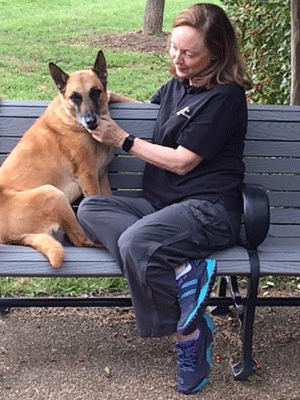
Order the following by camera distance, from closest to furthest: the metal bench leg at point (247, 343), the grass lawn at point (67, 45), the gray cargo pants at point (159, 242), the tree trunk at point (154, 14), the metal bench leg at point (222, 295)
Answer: the gray cargo pants at point (159, 242)
the metal bench leg at point (247, 343)
the metal bench leg at point (222, 295)
the grass lawn at point (67, 45)
the tree trunk at point (154, 14)

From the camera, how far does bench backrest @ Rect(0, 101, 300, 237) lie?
163 inches

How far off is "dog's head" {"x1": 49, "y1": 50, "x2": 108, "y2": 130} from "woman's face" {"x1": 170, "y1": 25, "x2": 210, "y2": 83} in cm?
47

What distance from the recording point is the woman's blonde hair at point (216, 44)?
3502 mm

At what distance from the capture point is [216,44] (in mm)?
3529

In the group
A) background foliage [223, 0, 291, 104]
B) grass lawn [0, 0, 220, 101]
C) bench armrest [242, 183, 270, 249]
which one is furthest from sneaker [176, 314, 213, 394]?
grass lawn [0, 0, 220, 101]

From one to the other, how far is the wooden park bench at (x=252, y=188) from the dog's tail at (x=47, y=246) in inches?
1.9

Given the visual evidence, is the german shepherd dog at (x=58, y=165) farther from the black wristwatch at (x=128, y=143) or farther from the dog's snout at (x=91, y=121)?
the black wristwatch at (x=128, y=143)

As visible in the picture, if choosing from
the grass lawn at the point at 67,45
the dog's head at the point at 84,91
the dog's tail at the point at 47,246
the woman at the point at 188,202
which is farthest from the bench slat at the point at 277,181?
the grass lawn at the point at 67,45

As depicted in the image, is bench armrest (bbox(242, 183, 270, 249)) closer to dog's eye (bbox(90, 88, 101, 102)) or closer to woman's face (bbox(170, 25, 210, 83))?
woman's face (bbox(170, 25, 210, 83))

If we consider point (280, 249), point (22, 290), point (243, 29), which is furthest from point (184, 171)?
point (243, 29)

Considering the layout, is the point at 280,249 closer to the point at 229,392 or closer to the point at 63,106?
the point at 229,392

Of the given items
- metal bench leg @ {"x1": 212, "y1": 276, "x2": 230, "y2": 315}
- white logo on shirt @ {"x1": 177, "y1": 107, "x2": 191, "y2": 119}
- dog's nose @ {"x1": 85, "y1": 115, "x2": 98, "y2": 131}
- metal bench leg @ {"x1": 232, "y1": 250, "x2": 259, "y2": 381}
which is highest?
white logo on shirt @ {"x1": 177, "y1": 107, "x2": 191, "y2": 119}

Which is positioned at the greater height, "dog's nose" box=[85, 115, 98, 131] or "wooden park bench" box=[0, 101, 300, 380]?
"dog's nose" box=[85, 115, 98, 131]

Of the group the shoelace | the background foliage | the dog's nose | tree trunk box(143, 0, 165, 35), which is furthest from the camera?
tree trunk box(143, 0, 165, 35)
